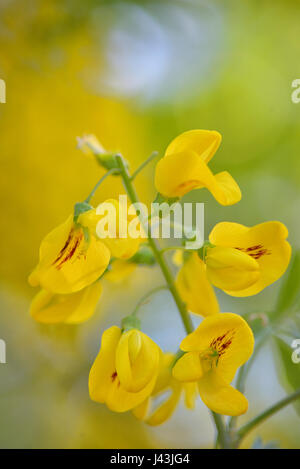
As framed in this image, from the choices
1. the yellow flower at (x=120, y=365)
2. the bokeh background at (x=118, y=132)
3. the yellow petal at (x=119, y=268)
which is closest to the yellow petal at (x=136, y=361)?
the yellow flower at (x=120, y=365)

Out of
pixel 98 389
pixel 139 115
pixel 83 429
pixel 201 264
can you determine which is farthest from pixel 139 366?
pixel 139 115

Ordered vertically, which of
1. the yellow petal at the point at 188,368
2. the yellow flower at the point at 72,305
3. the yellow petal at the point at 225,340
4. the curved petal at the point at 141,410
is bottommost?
the curved petal at the point at 141,410

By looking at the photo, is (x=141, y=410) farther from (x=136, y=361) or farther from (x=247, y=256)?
(x=247, y=256)

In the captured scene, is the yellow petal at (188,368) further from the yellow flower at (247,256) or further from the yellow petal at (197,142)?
the yellow petal at (197,142)

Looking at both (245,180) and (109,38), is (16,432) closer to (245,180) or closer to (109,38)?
(245,180)

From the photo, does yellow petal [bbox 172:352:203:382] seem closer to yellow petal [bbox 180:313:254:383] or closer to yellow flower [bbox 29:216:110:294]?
yellow petal [bbox 180:313:254:383]

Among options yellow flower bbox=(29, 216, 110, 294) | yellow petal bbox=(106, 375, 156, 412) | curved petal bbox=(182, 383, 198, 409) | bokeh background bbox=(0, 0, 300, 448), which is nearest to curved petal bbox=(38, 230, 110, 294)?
yellow flower bbox=(29, 216, 110, 294)

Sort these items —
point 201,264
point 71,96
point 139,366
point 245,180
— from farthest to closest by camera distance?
point 71,96, point 245,180, point 201,264, point 139,366
